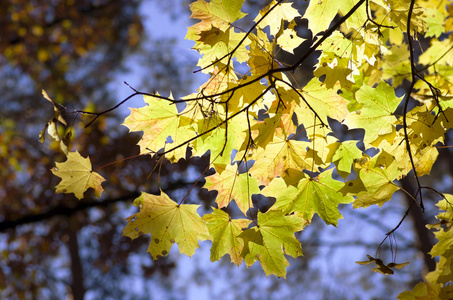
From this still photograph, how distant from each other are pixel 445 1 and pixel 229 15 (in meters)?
2.37

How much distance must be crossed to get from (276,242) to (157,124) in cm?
81

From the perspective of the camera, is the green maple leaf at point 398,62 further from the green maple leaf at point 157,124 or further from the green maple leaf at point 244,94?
the green maple leaf at point 157,124

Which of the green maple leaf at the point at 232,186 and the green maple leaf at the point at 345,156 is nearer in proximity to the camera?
the green maple leaf at the point at 345,156

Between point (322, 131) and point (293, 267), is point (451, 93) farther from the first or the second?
point (293, 267)

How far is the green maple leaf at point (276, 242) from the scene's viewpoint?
170 cm

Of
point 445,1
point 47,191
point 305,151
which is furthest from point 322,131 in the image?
point 47,191

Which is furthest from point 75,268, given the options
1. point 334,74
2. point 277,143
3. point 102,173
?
point 334,74

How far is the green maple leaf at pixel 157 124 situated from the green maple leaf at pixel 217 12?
1.38ft

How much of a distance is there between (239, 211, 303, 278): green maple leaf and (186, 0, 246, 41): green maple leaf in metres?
0.88

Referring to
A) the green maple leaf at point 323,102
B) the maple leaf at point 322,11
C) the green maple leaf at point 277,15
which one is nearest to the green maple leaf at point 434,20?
the maple leaf at point 322,11

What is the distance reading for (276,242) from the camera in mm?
1764

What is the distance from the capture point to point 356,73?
200cm

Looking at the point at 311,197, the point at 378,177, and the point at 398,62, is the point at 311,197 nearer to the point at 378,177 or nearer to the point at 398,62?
the point at 378,177

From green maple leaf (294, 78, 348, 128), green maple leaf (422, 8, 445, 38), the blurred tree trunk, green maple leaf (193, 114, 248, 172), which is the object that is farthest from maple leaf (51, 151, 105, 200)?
the blurred tree trunk
